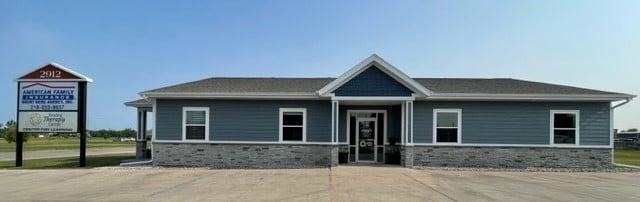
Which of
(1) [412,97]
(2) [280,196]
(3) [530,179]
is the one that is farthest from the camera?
(1) [412,97]

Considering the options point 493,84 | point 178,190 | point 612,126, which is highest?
point 493,84

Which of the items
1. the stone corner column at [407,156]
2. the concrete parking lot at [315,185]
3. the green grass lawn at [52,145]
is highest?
the stone corner column at [407,156]

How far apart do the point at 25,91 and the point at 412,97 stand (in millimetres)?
14446

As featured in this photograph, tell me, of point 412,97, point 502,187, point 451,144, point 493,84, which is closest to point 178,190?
point 502,187

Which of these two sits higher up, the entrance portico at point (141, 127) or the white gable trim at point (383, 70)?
the white gable trim at point (383, 70)

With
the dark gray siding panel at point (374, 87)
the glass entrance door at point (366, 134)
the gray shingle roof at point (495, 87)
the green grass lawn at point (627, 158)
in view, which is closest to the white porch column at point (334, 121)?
the dark gray siding panel at point (374, 87)

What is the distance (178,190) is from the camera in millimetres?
14727

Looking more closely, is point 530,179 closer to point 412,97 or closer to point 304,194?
point 412,97

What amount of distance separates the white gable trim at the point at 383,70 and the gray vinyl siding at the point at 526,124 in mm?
1877

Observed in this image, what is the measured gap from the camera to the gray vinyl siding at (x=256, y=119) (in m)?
23.5

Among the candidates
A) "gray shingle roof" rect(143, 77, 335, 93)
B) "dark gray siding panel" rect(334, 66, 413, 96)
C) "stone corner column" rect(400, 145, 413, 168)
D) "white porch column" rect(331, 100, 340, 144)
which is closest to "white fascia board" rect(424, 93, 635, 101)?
"dark gray siding panel" rect(334, 66, 413, 96)

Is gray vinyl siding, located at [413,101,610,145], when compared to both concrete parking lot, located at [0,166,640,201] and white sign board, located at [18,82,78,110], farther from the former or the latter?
white sign board, located at [18,82,78,110]

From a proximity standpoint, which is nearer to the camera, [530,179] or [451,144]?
[530,179]

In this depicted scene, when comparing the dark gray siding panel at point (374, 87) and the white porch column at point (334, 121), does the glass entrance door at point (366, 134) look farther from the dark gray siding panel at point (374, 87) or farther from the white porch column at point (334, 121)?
the dark gray siding panel at point (374, 87)
